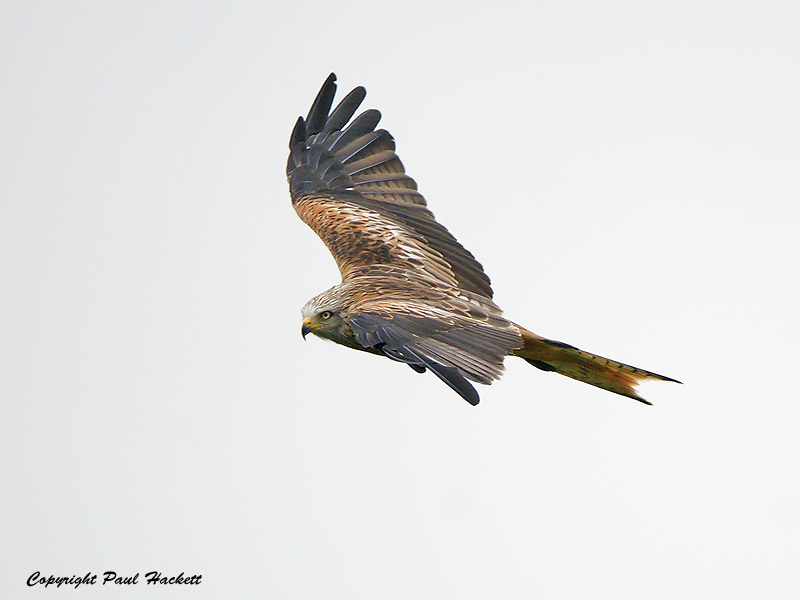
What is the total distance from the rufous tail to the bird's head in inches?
58.8

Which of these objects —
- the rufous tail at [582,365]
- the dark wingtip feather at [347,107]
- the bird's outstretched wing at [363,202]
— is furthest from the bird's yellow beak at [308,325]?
the dark wingtip feather at [347,107]

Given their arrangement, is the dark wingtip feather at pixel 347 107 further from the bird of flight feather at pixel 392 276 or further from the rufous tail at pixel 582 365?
the rufous tail at pixel 582 365

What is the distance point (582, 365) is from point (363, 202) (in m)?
3.29

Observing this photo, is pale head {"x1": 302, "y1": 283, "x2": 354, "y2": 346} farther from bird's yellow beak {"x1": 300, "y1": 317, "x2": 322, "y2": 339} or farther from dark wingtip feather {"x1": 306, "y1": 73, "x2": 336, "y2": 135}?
dark wingtip feather {"x1": 306, "y1": 73, "x2": 336, "y2": 135}

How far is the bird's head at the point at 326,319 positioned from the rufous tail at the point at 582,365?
149 centimetres

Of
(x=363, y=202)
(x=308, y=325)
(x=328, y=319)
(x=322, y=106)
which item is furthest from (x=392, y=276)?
(x=322, y=106)

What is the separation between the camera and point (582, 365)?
32.6 ft

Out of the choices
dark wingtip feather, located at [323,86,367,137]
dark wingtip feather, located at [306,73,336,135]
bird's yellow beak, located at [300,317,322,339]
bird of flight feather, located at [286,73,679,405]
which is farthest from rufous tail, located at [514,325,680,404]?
dark wingtip feather, located at [306,73,336,135]

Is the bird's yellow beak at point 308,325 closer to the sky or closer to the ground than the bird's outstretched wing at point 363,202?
closer to the ground

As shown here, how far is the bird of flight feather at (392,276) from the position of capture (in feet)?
28.2

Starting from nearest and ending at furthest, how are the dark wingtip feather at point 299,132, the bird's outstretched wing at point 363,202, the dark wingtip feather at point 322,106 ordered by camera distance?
the bird's outstretched wing at point 363,202
the dark wingtip feather at point 322,106
the dark wingtip feather at point 299,132

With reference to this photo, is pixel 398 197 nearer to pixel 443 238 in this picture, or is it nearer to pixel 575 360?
pixel 443 238

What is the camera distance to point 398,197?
12.1m

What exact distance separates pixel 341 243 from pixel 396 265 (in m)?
0.75
